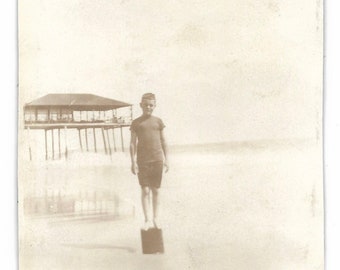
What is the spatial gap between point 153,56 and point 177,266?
521 millimetres

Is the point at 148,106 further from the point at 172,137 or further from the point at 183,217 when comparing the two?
the point at 183,217

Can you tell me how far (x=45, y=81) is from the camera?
96 centimetres

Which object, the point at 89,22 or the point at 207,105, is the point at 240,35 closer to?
the point at 207,105

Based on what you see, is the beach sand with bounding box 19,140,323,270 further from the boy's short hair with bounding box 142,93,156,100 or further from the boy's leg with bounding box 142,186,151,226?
the boy's short hair with bounding box 142,93,156,100

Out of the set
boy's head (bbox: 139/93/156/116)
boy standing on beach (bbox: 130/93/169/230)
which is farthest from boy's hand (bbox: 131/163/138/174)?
boy's head (bbox: 139/93/156/116)

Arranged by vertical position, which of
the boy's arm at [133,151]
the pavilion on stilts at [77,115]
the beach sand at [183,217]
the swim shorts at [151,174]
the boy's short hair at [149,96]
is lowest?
the beach sand at [183,217]

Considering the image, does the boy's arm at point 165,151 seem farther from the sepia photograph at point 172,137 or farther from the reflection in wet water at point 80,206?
the reflection in wet water at point 80,206

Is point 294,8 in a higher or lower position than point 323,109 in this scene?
higher

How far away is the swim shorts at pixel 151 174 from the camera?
96cm

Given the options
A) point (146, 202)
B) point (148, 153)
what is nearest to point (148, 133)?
point (148, 153)

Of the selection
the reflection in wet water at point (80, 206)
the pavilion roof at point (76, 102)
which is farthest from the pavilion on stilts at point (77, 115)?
the reflection in wet water at point (80, 206)

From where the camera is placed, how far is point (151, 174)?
962 millimetres

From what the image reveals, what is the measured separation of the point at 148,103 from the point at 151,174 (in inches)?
6.9

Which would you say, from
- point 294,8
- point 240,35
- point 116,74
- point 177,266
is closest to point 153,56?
point 116,74
